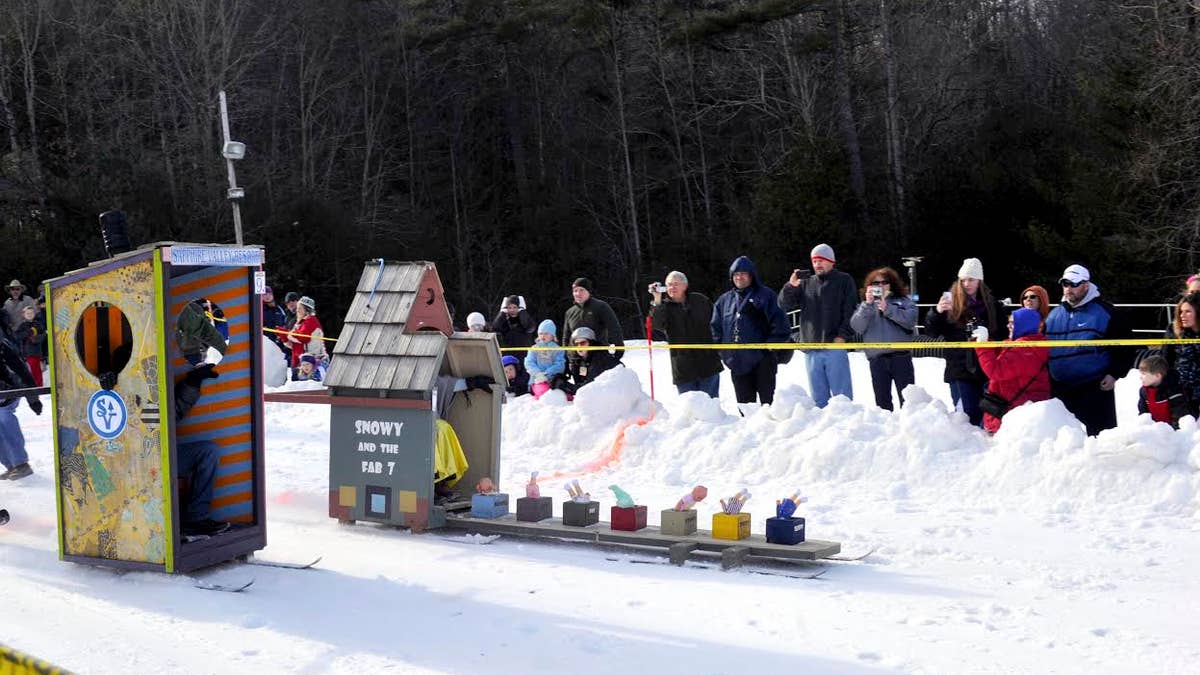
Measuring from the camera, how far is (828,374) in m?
12.0

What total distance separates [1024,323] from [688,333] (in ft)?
12.4

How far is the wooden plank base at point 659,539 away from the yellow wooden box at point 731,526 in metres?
0.05

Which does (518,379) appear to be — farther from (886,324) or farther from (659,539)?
(659,539)

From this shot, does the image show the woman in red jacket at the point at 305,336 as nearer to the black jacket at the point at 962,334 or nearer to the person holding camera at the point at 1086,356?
the black jacket at the point at 962,334

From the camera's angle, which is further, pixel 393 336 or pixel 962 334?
pixel 962 334

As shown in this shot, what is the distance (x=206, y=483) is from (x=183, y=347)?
2.86ft

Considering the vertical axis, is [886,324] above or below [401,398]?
above

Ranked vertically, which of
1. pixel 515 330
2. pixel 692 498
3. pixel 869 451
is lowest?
pixel 692 498

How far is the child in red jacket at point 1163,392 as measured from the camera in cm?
929

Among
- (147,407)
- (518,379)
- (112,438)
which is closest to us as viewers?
(147,407)

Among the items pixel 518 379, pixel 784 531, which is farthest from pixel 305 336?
pixel 784 531

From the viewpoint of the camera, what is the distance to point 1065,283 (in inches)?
392

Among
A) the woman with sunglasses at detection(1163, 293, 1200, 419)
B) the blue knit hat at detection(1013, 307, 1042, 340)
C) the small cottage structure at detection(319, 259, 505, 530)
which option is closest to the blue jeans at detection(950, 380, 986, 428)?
the blue knit hat at detection(1013, 307, 1042, 340)

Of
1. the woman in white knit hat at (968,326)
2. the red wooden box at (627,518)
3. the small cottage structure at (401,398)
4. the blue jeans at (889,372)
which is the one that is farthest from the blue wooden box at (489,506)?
the blue jeans at (889,372)
